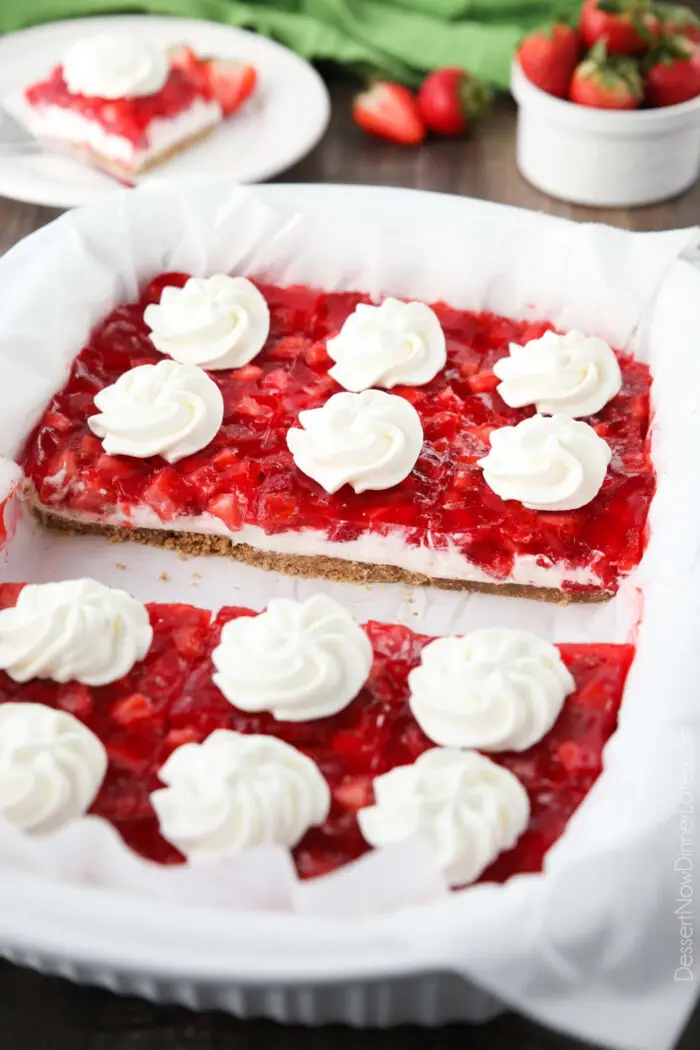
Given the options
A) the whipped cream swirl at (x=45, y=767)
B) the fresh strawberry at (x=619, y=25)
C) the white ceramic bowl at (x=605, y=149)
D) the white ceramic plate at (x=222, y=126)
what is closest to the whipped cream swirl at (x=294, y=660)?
the whipped cream swirl at (x=45, y=767)

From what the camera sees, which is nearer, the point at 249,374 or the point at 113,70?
the point at 249,374

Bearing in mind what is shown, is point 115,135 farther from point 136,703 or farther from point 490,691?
point 490,691

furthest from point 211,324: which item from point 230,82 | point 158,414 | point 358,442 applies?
point 230,82

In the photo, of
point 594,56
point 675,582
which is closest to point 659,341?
point 675,582

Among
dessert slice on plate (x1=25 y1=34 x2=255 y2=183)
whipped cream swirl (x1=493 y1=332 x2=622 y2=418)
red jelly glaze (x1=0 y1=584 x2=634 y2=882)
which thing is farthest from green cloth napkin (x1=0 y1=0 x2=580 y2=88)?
red jelly glaze (x1=0 y1=584 x2=634 y2=882)

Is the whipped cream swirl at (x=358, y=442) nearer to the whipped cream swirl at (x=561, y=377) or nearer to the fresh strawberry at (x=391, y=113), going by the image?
the whipped cream swirl at (x=561, y=377)

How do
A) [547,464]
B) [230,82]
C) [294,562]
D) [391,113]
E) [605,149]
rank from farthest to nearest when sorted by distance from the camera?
[391,113] < [230,82] < [605,149] < [294,562] < [547,464]
